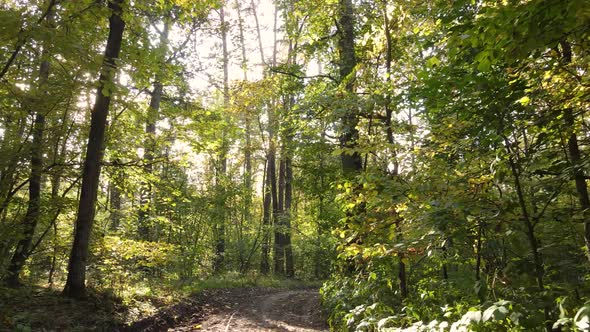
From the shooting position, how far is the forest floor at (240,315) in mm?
8289

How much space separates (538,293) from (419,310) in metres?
3.05

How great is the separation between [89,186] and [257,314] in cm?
538

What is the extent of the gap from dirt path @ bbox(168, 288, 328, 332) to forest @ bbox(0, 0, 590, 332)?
12 cm

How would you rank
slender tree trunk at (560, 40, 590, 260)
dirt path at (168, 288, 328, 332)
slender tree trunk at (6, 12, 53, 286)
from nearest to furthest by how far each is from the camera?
slender tree trunk at (560, 40, 590, 260), slender tree trunk at (6, 12, 53, 286), dirt path at (168, 288, 328, 332)

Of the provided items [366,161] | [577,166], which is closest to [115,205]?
[366,161]

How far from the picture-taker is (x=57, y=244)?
8.62m

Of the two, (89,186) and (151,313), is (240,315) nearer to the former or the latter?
(151,313)

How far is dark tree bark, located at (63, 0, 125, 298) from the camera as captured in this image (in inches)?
308

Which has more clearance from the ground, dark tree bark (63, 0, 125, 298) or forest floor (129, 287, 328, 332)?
dark tree bark (63, 0, 125, 298)

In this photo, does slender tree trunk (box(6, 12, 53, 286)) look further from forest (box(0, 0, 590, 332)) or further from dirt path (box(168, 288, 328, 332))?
dirt path (box(168, 288, 328, 332))

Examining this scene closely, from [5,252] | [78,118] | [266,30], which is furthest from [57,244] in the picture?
[266,30]

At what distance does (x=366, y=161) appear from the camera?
1007 cm

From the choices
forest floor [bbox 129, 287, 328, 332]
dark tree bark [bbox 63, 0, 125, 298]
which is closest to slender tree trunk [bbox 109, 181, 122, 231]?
dark tree bark [bbox 63, 0, 125, 298]

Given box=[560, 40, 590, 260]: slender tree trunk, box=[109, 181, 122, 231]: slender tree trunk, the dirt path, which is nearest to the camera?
box=[560, 40, 590, 260]: slender tree trunk
